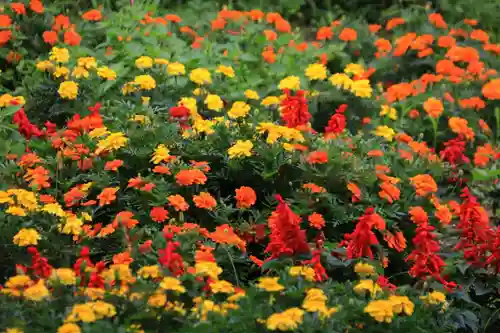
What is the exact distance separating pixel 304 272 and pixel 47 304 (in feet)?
2.84

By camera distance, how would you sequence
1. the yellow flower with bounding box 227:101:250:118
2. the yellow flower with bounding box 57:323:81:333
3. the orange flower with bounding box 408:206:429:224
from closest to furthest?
the yellow flower with bounding box 57:323:81:333
the orange flower with bounding box 408:206:429:224
the yellow flower with bounding box 227:101:250:118

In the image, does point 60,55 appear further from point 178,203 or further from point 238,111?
point 178,203

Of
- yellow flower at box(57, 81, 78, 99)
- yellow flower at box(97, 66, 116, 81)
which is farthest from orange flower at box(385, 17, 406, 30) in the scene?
yellow flower at box(57, 81, 78, 99)

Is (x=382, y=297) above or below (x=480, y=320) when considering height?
above

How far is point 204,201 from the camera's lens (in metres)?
4.17

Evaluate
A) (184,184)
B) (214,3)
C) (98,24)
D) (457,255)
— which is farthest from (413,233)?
(214,3)

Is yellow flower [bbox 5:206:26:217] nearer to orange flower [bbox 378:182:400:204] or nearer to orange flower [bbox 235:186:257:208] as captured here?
orange flower [bbox 235:186:257:208]

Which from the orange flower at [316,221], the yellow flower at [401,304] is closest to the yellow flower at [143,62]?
the orange flower at [316,221]

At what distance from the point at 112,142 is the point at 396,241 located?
1.27 metres

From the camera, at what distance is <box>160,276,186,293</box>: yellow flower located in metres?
3.32

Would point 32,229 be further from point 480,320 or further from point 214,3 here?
point 214,3

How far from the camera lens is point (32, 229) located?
396cm

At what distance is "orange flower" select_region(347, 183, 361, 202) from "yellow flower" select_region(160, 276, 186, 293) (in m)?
1.20

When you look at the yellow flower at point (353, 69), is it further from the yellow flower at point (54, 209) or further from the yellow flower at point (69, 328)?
the yellow flower at point (69, 328)
